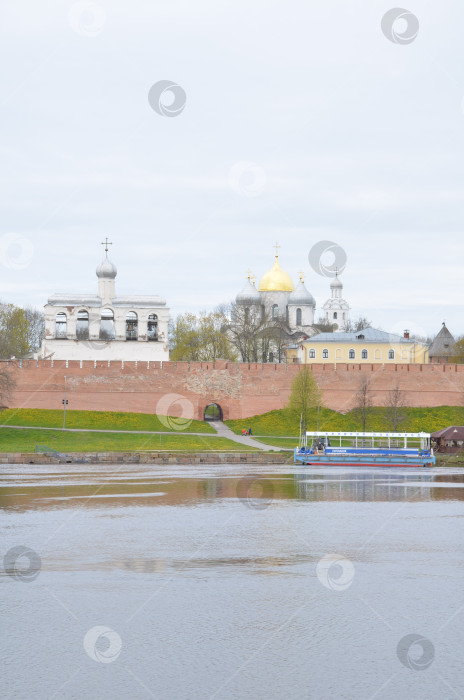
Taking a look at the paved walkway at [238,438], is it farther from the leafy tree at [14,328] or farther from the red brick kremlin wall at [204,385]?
the leafy tree at [14,328]

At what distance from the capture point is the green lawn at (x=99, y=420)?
43.6 meters

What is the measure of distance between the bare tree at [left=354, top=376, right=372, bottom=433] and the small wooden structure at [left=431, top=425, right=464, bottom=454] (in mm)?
3833

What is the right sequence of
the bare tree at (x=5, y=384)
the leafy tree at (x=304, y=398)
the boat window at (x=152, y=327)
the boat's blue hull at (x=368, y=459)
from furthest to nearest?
the boat window at (x=152, y=327) → the leafy tree at (x=304, y=398) → the bare tree at (x=5, y=384) → the boat's blue hull at (x=368, y=459)

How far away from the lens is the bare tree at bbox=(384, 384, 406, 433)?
4342cm

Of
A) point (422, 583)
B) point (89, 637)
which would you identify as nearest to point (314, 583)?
point (422, 583)

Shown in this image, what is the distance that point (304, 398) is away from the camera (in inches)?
1688

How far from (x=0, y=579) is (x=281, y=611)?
3.93 m

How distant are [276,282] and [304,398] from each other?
30.7m

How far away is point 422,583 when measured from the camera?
13.9 meters

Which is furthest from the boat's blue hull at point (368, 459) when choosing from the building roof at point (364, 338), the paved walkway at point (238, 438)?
the building roof at point (364, 338)

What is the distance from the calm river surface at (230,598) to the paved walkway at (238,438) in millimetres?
14944

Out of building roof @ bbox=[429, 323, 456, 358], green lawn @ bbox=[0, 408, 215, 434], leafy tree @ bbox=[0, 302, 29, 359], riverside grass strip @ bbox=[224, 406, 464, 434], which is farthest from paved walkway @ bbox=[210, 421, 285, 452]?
building roof @ bbox=[429, 323, 456, 358]

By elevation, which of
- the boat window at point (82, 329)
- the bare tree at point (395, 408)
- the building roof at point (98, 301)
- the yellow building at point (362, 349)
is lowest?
the bare tree at point (395, 408)

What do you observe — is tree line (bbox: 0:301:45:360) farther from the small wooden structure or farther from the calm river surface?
the calm river surface
